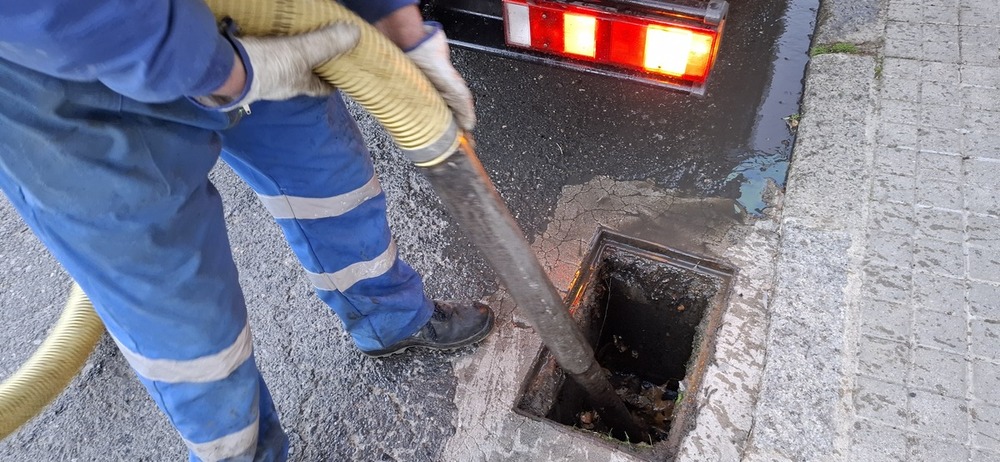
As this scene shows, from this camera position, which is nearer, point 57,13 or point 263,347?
point 57,13

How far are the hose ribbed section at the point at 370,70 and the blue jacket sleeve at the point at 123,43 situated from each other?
0.41ft

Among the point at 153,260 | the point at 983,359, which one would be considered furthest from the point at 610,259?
the point at 153,260

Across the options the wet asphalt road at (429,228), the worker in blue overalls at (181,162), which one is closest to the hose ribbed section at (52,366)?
the wet asphalt road at (429,228)

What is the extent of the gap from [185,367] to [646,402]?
178 cm

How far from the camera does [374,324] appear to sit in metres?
2.12

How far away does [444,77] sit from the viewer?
1.55 m

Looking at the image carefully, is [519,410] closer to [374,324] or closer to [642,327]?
[374,324]

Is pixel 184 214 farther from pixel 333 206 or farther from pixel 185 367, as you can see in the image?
pixel 333 206

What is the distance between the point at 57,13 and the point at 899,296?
2324 mm

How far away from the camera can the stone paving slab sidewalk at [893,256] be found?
1839 mm

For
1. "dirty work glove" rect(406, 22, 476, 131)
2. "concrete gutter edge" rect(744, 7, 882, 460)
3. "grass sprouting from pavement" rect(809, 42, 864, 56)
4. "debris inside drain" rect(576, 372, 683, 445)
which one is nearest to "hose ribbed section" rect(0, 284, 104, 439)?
"dirty work glove" rect(406, 22, 476, 131)

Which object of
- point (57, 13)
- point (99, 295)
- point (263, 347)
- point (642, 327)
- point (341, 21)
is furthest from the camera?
point (642, 327)

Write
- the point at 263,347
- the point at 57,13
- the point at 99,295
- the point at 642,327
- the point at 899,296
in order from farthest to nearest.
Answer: the point at 642,327, the point at 263,347, the point at 899,296, the point at 99,295, the point at 57,13

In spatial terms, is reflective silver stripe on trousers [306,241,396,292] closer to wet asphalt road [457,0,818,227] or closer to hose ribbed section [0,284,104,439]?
wet asphalt road [457,0,818,227]
